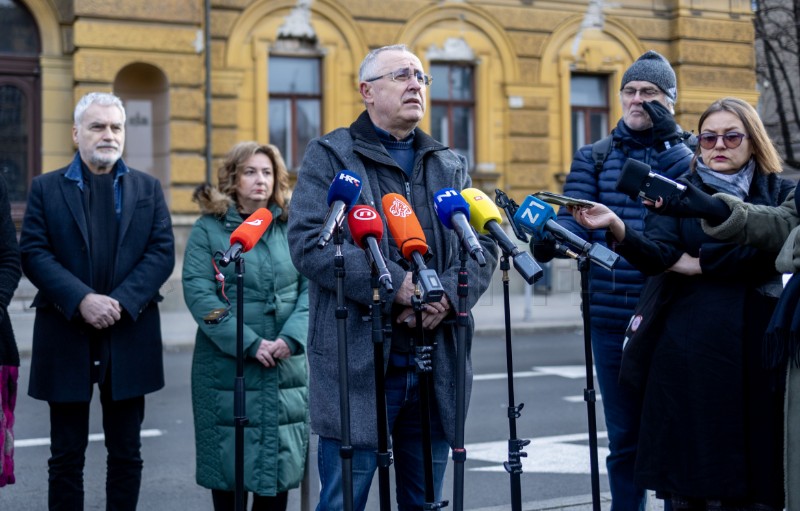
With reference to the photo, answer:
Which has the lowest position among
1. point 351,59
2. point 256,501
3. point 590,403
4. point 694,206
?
point 256,501

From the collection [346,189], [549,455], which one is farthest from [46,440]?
[346,189]

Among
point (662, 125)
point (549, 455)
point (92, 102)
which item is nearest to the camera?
point (662, 125)

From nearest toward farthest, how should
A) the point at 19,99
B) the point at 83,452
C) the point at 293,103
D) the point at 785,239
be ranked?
the point at 785,239 → the point at 83,452 → the point at 19,99 → the point at 293,103

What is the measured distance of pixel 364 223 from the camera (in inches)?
131

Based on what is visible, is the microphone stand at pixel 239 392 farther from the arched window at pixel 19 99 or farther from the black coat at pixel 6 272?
the arched window at pixel 19 99

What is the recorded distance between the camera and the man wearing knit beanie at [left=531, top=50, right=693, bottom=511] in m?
4.70

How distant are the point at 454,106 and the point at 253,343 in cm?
1539

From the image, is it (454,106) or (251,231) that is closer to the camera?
(251,231)

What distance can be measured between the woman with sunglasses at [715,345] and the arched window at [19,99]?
46.9 ft

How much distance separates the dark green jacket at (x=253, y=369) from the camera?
4.96 meters

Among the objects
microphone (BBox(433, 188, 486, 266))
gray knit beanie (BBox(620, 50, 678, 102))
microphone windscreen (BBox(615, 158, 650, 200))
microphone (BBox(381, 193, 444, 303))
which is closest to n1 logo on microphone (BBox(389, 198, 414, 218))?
microphone (BBox(381, 193, 444, 303))

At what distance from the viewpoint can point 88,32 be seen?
651 inches

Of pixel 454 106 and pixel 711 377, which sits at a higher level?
pixel 454 106

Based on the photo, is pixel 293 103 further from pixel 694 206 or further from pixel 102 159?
pixel 694 206
